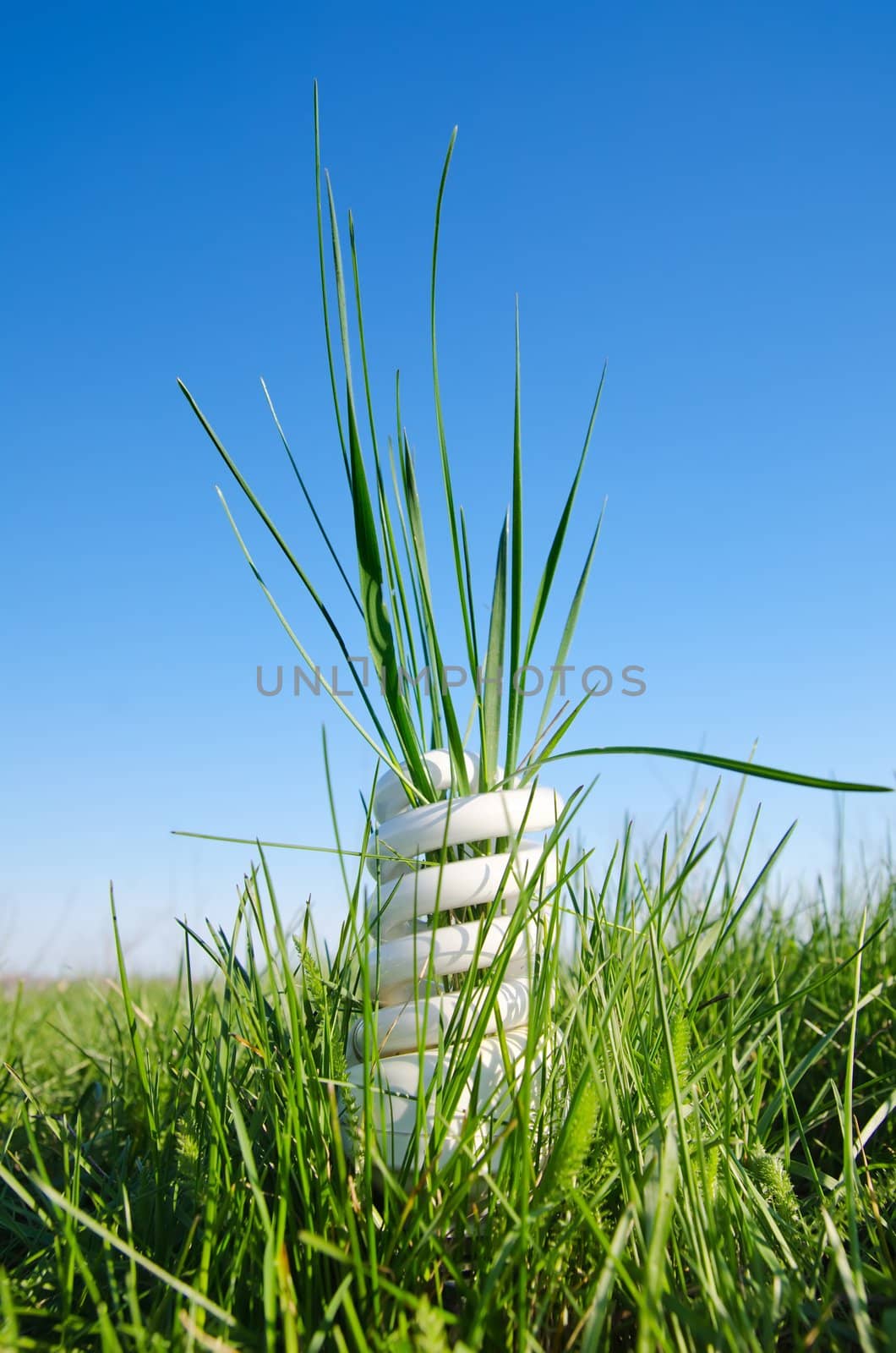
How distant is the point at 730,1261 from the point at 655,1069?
184mm

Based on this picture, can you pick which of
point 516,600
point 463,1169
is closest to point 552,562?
point 516,600

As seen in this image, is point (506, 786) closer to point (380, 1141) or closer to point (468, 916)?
point (468, 916)

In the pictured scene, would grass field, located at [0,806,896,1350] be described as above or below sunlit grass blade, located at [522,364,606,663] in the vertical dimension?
below

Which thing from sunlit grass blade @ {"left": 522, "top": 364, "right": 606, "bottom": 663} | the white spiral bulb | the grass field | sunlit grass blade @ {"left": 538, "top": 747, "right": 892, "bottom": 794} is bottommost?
the grass field

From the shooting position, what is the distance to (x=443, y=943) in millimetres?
986

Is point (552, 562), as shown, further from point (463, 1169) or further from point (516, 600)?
point (463, 1169)

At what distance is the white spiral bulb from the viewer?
92cm

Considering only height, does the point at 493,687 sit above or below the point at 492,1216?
above

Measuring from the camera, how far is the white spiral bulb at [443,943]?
0.92 meters

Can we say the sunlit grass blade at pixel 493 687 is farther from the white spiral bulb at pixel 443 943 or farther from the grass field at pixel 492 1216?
the grass field at pixel 492 1216

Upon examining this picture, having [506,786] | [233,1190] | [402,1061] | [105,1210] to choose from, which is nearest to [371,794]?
[506,786]

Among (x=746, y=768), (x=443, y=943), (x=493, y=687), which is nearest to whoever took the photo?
(x=746, y=768)

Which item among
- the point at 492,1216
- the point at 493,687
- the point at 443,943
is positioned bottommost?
the point at 492,1216

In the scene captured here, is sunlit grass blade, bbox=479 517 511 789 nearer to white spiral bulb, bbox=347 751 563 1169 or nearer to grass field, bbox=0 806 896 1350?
white spiral bulb, bbox=347 751 563 1169
